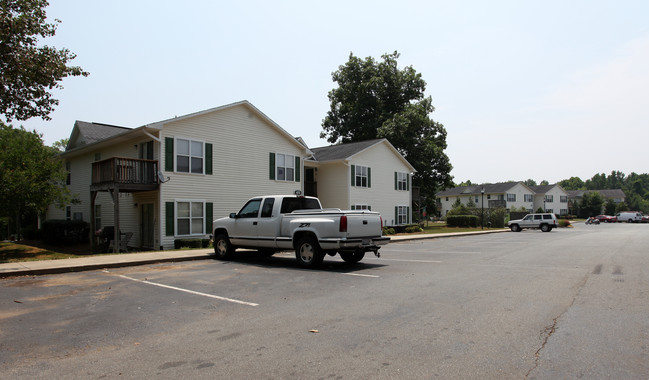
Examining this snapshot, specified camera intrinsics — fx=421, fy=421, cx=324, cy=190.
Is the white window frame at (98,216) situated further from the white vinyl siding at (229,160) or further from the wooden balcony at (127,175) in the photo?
the white vinyl siding at (229,160)

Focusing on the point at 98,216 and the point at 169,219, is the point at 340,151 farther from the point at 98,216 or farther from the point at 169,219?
the point at 98,216

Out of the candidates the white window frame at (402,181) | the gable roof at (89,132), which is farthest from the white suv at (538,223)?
the gable roof at (89,132)

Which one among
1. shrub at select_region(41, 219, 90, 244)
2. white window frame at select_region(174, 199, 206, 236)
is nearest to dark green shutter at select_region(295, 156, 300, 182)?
white window frame at select_region(174, 199, 206, 236)

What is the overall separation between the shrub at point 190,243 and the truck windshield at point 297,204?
25.6ft

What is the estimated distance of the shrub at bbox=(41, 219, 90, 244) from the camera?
24.1 meters

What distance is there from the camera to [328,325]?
5.89 meters

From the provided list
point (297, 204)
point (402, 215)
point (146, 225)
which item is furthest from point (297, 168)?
point (402, 215)

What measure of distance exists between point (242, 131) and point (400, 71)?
30889 millimetres

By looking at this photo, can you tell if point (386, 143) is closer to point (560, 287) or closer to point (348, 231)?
point (348, 231)

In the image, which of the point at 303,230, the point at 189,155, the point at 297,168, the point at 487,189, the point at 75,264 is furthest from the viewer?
the point at 487,189

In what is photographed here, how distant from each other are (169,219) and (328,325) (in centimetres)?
1577

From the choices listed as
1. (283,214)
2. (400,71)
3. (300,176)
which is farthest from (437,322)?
(400,71)

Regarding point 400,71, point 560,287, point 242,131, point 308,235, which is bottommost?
point 560,287

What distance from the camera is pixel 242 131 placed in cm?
2347
